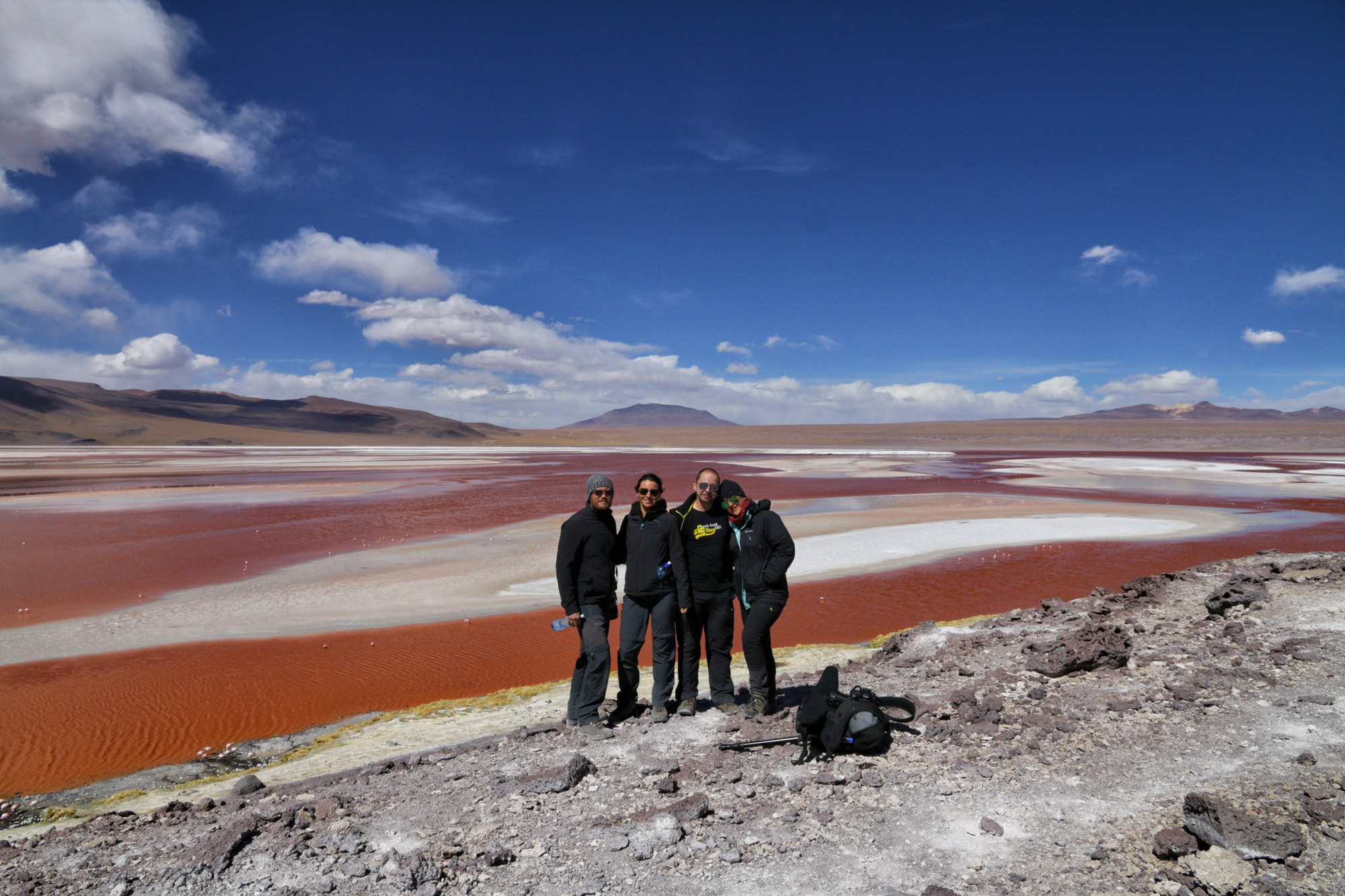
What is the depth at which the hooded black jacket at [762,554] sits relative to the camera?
5652 mm

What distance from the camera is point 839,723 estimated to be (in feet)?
16.7

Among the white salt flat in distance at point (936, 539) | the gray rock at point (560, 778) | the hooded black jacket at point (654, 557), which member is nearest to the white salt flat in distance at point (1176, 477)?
the white salt flat in distance at point (936, 539)

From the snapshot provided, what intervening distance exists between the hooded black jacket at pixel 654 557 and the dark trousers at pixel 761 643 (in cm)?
58

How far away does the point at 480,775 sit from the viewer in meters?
5.17

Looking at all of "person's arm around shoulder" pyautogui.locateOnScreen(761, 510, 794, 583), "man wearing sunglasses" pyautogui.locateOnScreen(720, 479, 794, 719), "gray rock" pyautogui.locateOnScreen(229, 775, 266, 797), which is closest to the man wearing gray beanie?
"man wearing sunglasses" pyautogui.locateOnScreen(720, 479, 794, 719)

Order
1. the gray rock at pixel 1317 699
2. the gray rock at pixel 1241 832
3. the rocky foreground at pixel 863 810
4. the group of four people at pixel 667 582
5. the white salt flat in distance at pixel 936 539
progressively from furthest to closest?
1. the white salt flat in distance at pixel 936 539
2. the group of four people at pixel 667 582
3. the gray rock at pixel 1317 699
4. the rocky foreground at pixel 863 810
5. the gray rock at pixel 1241 832

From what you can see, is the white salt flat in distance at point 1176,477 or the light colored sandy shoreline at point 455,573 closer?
the light colored sandy shoreline at point 455,573

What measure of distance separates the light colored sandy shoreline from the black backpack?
8129mm

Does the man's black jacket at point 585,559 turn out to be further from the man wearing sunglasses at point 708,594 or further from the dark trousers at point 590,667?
the man wearing sunglasses at point 708,594

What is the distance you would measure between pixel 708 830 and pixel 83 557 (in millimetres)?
19420

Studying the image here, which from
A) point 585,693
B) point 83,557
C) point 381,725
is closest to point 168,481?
point 83,557

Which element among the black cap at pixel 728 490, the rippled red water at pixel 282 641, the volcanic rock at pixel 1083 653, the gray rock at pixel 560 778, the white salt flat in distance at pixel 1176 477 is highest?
the black cap at pixel 728 490

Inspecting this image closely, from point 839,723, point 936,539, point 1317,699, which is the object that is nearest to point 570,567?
point 839,723

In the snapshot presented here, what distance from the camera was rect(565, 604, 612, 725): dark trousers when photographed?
5.91 metres
